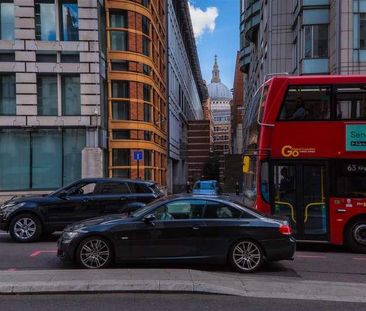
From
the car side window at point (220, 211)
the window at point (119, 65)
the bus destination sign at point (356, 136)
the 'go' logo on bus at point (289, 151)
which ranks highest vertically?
the window at point (119, 65)

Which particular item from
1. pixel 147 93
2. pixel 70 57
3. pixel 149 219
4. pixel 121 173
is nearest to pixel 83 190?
pixel 149 219

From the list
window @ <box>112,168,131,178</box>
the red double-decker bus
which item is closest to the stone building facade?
window @ <box>112,168,131,178</box>

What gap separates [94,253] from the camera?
31.5ft

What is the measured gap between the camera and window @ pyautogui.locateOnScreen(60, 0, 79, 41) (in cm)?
2912

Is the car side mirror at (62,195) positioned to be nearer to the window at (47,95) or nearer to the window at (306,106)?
the window at (306,106)

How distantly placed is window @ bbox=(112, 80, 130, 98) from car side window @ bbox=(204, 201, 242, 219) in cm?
2456

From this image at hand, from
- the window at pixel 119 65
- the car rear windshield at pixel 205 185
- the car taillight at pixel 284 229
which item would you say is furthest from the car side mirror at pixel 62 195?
the car rear windshield at pixel 205 185

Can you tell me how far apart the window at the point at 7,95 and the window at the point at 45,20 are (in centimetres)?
271

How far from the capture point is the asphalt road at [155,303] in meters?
6.95

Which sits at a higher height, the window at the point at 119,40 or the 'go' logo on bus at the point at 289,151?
the window at the point at 119,40

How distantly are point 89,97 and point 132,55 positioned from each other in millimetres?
6525

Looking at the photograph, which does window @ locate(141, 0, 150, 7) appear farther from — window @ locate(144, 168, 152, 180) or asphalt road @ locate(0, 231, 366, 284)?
asphalt road @ locate(0, 231, 366, 284)

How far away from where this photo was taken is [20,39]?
2825 cm

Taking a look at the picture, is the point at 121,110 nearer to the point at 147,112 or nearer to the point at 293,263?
the point at 147,112
